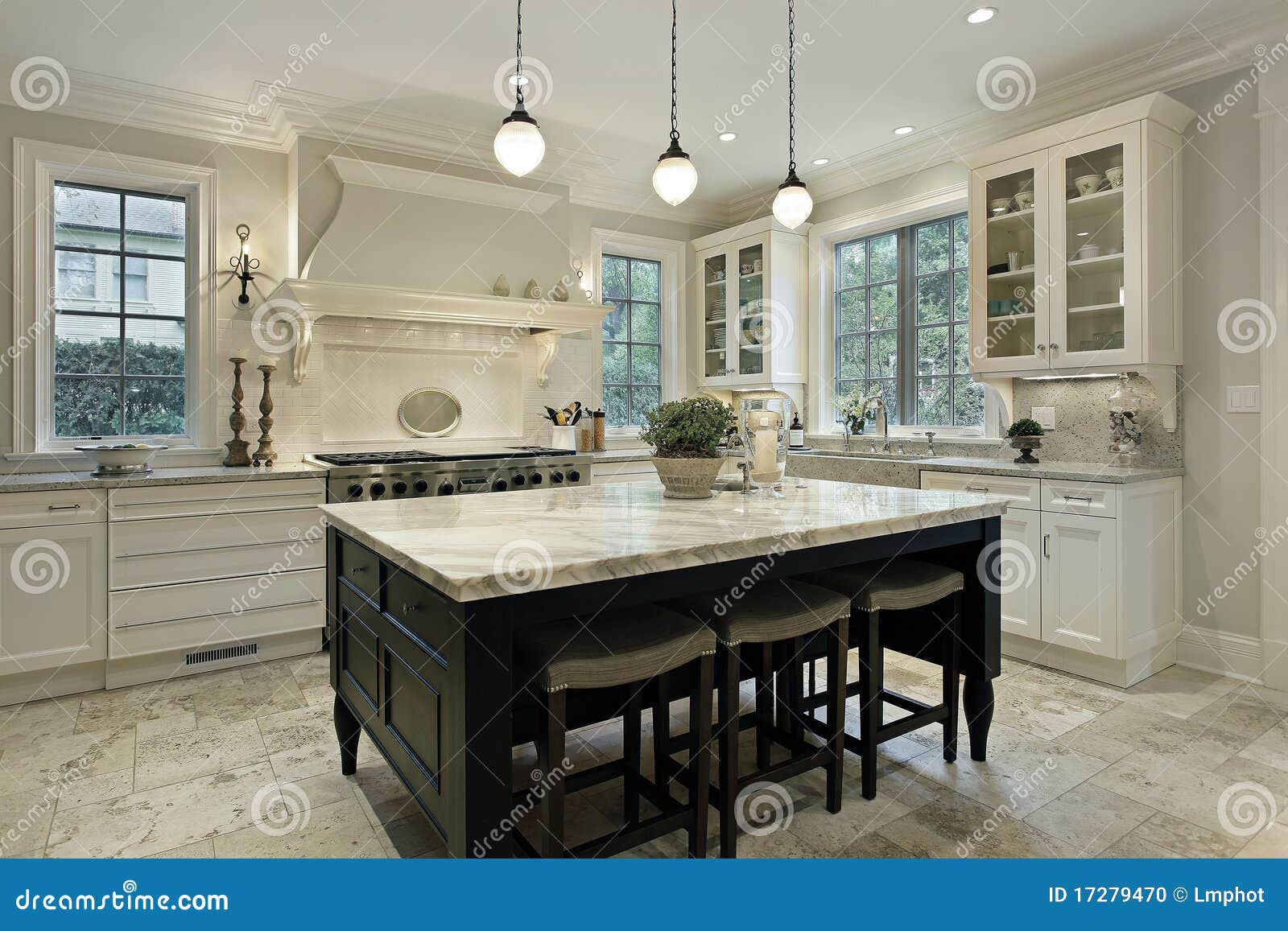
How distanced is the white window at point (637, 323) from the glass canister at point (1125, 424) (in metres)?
2.99

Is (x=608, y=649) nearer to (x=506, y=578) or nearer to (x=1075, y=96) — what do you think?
(x=506, y=578)

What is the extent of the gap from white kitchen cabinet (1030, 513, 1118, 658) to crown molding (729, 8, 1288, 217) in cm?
207

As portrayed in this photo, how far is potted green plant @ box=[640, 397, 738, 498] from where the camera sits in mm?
2367

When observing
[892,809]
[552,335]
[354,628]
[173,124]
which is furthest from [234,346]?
[892,809]

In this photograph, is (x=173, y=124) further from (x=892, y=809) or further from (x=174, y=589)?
(x=892, y=809)

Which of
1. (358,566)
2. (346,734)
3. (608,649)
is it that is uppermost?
(358,566)

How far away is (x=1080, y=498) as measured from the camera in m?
3.37

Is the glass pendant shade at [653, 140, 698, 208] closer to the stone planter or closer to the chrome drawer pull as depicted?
the stone planter

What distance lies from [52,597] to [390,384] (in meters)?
1.93

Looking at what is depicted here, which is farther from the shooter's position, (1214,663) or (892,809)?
(1214,663)

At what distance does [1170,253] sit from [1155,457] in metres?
0.94

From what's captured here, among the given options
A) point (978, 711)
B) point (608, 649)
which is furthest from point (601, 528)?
point (978, 711)

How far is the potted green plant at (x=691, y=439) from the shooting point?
2.37m
